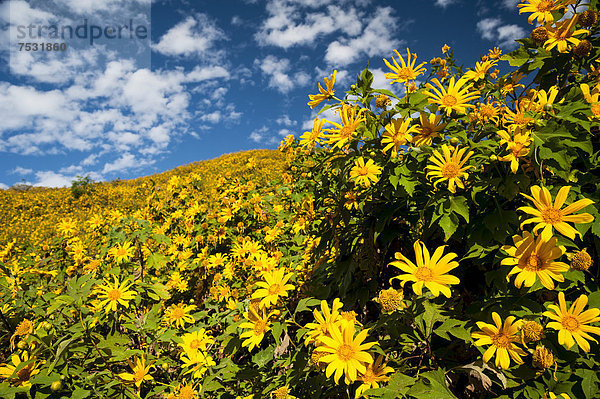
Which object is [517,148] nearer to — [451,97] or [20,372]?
[451,97]

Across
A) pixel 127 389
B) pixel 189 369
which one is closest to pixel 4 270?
pixel 127 389

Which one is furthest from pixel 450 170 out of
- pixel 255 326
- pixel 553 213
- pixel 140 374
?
pixel 140 374

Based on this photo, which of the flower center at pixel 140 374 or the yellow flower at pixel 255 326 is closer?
the yellow flower at pixel 255 326

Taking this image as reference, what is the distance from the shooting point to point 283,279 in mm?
1729

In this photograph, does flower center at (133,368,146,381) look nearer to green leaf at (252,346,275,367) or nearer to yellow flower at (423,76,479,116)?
green leaf at (252,346,275,367)

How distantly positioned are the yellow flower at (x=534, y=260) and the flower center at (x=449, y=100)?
791mm

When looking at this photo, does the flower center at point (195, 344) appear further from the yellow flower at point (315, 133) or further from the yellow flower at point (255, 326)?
the yellow flower at point (315, 133)

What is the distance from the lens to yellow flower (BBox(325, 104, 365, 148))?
1556 millimetres

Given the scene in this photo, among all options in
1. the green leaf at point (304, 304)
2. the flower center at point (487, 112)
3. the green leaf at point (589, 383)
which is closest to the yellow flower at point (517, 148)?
the flower center at point (487, 112)

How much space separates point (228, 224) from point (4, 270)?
7.66ft

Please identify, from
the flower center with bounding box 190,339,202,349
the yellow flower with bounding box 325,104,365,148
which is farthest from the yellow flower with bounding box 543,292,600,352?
the flower center with bounding box 190,339,202,349

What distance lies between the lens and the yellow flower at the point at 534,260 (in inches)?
46.0

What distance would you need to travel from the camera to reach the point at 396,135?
1436mm

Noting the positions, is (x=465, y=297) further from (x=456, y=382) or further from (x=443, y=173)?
(x=443, y=173)
